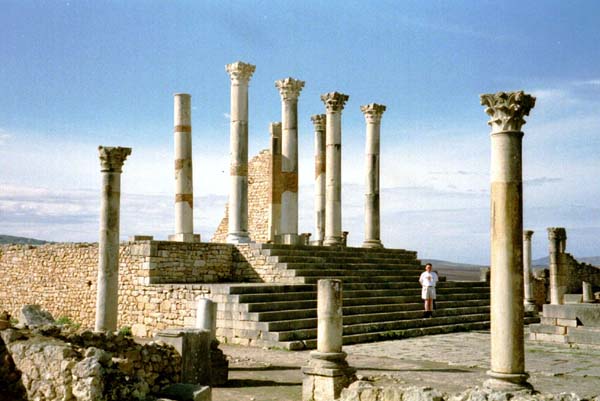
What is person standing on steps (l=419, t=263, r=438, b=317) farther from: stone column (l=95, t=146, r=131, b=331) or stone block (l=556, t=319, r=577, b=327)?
stone column (l=95, t=146, r=131, b=331)

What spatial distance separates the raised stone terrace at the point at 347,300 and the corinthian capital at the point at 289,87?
5.10 meters

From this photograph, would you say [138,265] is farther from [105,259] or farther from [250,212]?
[250,212]

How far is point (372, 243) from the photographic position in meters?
23.8

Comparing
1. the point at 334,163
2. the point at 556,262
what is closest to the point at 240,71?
the point at 334,163

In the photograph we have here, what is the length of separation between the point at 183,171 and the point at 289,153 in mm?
3617

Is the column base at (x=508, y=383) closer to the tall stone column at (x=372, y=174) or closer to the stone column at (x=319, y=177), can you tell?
the tall stone column at (x=372, y=174)

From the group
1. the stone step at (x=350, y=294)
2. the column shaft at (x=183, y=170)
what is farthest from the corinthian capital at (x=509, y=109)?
the column shaft at (x=183, y=170)

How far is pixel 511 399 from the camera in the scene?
7.19 metres

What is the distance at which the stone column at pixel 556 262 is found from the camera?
22.4 meters

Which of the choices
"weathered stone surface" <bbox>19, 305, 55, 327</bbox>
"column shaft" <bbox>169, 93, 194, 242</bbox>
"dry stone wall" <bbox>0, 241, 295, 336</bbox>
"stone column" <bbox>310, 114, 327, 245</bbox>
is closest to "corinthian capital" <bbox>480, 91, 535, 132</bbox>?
"weathered stone surface" <bbox>19, 305, 55, 327</bbox>

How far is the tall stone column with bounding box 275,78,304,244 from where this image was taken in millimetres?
22922

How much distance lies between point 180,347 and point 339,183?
1462 centimetres

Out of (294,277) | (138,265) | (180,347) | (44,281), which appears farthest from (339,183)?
(180,347)

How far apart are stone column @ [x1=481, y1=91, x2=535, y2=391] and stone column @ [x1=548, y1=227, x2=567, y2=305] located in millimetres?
14852
